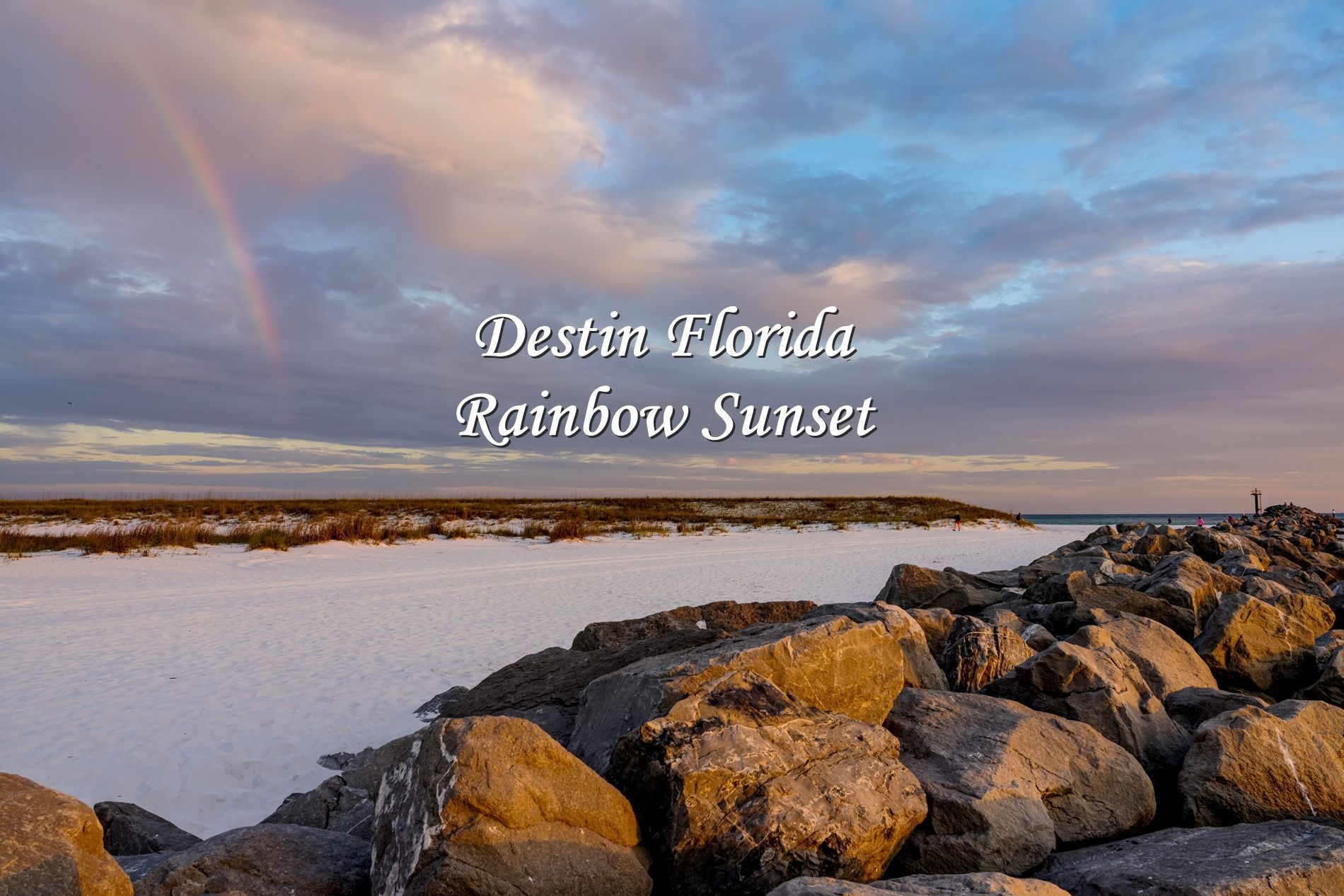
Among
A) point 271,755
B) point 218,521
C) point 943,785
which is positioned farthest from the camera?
point 218,521

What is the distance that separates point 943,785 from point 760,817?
111 cm

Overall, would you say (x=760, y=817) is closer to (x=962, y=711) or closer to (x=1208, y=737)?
(x=962, y=711)

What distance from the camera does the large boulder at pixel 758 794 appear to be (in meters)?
3.53

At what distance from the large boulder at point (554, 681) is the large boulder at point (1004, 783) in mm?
1970

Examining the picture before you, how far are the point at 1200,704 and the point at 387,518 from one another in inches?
1572

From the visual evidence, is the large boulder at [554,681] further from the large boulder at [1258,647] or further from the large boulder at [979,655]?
the large boulder at [1258,647]

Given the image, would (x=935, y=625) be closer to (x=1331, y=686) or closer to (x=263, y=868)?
(x=1331, y=686)

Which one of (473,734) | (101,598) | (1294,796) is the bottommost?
(101,598)

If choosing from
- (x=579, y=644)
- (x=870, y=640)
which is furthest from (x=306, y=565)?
(x=870, y=640)

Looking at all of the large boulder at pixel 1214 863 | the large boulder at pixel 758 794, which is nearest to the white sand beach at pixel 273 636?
the large boulder at pixel 758 794

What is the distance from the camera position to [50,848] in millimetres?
3152

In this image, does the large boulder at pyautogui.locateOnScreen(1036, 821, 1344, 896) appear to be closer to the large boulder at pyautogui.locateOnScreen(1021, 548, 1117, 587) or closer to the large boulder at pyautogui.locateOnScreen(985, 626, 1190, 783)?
the large boulder at pyautogui.locateOnScreen(985, 626, 1190, 783)

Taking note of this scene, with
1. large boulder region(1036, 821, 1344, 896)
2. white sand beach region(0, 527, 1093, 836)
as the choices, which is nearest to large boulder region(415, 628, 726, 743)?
white sand beach region(0, 527, 1093, 836)

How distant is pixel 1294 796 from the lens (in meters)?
4.39
